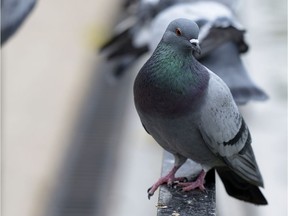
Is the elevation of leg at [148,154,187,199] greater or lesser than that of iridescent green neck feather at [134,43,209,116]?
lesser

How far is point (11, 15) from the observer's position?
8.67 feet

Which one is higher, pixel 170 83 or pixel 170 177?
pixel 170 83

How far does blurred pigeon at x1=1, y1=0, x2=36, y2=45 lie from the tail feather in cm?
82

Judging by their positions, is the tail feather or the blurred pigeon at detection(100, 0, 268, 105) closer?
the tail feather

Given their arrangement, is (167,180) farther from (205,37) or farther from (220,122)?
(205,37)

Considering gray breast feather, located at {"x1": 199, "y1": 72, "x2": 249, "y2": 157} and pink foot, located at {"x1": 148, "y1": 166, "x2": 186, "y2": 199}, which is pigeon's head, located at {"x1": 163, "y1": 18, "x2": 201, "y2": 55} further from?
pink foot, located at {"x1": 148, "y1": 166, "x2": 186, "y2": 199}

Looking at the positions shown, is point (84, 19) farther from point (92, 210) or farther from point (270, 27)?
point (92, 210)

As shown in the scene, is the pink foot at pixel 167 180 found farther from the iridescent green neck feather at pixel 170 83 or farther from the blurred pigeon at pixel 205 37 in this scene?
the blurred pigeon at pixel 205 37

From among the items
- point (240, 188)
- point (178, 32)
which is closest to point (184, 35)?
point (178, 32)

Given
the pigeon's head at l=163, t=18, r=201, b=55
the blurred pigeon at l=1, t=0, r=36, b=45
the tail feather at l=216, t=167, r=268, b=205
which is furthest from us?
the blurred pigeon at l=1, t=0, r=36, b=45

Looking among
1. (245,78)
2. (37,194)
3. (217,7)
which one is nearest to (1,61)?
(37,194)

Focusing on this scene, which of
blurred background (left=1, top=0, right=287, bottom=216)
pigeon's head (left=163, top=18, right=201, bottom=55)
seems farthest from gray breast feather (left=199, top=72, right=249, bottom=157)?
blurred background (left=1, top=0, right=287, bottom=216)

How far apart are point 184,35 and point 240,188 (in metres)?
0.64

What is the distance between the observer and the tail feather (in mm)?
2467
